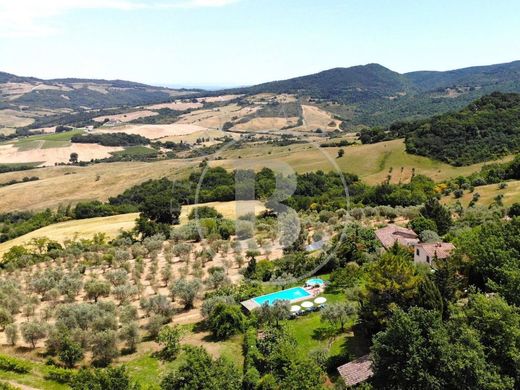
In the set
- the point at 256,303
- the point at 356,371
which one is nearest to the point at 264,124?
the point at 256,303

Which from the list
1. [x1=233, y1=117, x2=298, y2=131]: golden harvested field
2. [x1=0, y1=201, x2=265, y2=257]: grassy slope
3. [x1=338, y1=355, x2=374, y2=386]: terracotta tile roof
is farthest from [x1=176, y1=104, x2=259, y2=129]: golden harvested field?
[x1=338, y1=355, x2=374, y2=386]: terracotta tile roof

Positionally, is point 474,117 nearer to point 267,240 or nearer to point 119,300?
point 267,240

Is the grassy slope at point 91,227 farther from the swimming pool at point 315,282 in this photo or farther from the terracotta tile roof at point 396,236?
the swimming pool at point 315,282

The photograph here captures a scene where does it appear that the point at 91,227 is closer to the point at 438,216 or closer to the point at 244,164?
the point at 244,164

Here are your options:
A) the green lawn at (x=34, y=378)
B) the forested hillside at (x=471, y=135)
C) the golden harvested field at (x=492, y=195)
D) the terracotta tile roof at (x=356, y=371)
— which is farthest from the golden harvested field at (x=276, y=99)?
the green lawn at (x=34, y=378)

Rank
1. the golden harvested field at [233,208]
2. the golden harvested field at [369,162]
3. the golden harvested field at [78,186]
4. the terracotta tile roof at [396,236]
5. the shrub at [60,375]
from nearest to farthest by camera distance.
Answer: the shrub at [60,375] → the terracotta tile roof at [396,236] → the golden harvested field at [233,208] → the golden harvested field at [369,162] → the golden harvested field at [78,186]

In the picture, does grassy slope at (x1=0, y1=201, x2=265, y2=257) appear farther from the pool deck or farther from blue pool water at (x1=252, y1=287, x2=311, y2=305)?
the pool deck
